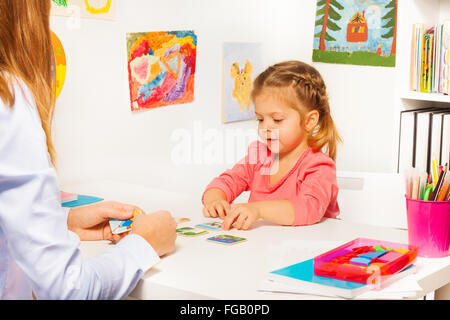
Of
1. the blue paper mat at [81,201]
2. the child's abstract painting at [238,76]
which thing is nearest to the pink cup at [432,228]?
the blue paper mat at [81,201]

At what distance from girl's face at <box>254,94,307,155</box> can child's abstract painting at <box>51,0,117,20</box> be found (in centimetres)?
55

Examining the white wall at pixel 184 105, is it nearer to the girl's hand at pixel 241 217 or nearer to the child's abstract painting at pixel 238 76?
the child's abstract painting at pixel 238 76

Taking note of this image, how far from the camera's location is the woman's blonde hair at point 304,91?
5.11 ft

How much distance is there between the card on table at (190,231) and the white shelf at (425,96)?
1.24m

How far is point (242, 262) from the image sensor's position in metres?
1.00

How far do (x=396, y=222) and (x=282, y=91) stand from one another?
1.63 ft

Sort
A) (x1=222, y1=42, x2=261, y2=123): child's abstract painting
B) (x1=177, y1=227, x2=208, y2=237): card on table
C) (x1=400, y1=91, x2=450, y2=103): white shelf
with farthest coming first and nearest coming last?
(x1=222, y1=42, x2=261, y2=123): child's abstract painting
(x1=400, y1=91, x2=450, y2=103): white shelf
(x1=177, y1=227, x2=208, y2=237): card on table

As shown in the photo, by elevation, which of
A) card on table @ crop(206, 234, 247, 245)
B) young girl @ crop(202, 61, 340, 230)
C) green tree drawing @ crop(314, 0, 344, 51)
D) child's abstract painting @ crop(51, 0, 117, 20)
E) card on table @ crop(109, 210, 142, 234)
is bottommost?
card on table @ crop(206, 234, 247, 245)

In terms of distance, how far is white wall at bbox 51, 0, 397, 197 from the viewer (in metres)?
1.67

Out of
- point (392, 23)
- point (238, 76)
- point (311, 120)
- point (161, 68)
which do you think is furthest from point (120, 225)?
point (392, 23)

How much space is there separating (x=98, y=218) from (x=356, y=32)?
1.69 meters

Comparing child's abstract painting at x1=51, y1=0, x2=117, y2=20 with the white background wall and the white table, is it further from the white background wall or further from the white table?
the white table

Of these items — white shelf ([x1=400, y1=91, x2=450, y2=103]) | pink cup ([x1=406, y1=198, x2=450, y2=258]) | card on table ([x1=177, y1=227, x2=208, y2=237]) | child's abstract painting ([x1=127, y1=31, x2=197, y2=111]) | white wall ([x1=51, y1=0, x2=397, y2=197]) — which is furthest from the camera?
white shelf ([x1=400, y1=91, x2=450, y2=103])

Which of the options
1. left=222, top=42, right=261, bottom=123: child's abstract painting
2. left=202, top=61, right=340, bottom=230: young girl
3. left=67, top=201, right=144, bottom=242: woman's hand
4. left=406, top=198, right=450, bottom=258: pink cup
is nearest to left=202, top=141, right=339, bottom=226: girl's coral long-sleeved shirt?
left=202, top=61, right=340, bottom=230: young girl
